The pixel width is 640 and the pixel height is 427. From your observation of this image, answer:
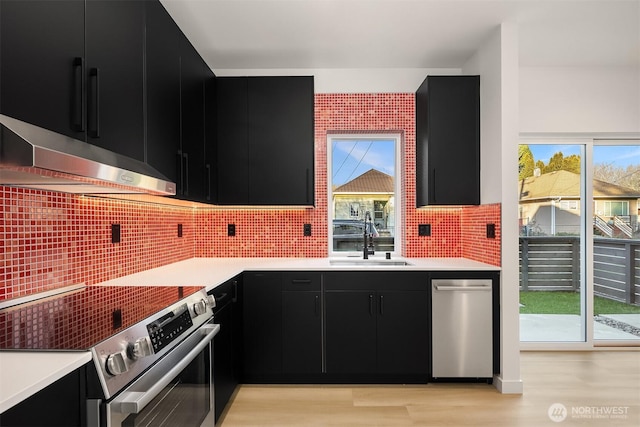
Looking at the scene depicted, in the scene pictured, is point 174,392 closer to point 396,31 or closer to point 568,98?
point 396,31

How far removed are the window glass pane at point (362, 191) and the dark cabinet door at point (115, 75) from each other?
6.63ft

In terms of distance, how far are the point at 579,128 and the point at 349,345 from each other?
111 inches

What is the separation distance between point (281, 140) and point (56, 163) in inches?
82.3

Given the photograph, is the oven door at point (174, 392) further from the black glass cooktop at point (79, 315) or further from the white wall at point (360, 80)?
the white wall at point (360, 80)

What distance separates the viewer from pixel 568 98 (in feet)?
11.1

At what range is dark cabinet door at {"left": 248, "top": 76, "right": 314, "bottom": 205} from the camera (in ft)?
10.0

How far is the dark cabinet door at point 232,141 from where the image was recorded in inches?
120

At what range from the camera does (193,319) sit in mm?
1662

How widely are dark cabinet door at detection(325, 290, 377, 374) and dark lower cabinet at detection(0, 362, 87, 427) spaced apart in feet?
6.25

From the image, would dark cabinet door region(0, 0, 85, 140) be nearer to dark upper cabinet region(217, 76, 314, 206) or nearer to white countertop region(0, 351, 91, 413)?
white countertop region(0, 351, 91, 413)

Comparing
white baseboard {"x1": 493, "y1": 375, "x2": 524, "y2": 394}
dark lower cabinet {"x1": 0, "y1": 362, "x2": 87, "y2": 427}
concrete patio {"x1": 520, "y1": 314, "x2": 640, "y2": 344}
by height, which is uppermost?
dark lower cabinet {"x1": 0, "y1": 362, "x2": 87, "y2": 427}

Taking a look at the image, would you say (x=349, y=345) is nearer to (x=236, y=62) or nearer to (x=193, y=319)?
(x=193, y=319)

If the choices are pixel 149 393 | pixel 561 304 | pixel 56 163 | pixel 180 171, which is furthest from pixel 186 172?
pixel 561 304

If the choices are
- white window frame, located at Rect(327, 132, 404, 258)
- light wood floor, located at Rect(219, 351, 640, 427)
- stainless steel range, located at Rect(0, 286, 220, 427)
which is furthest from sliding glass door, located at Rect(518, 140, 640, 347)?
stainless steel range, located at Rect(0, 286, 220, 427)
